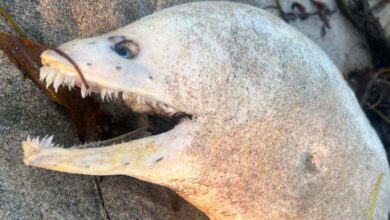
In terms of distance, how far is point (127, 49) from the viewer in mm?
1985

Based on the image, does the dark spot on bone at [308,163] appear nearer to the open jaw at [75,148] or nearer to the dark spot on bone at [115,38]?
the open jaw at [75,148]

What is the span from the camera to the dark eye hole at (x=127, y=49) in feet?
6.48

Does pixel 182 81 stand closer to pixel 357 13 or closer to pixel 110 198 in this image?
pixel 110 198

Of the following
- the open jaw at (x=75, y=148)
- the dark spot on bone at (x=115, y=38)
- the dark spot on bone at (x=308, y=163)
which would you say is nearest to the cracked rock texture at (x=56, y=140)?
the open jaw at (x=75, y=148)

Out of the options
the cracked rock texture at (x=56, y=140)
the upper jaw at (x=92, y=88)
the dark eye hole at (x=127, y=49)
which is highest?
the dark eye hole at (x=127, y=49)

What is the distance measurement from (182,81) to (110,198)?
66cm

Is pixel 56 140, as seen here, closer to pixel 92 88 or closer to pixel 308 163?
pixel 92 88

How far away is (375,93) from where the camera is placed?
3.65 metres

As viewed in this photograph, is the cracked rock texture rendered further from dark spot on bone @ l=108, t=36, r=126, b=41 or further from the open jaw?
dark spot on bone @ l=108, t=36, r=126, b=41

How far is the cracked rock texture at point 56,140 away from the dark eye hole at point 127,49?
49 cm

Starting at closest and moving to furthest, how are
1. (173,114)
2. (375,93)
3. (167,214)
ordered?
(173,114) < (167,214) < (375,93)

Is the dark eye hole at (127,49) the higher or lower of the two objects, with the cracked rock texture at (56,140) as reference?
higher

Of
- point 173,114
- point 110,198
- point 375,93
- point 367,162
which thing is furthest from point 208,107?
point 375,93

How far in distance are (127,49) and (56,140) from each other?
1.79 feet
